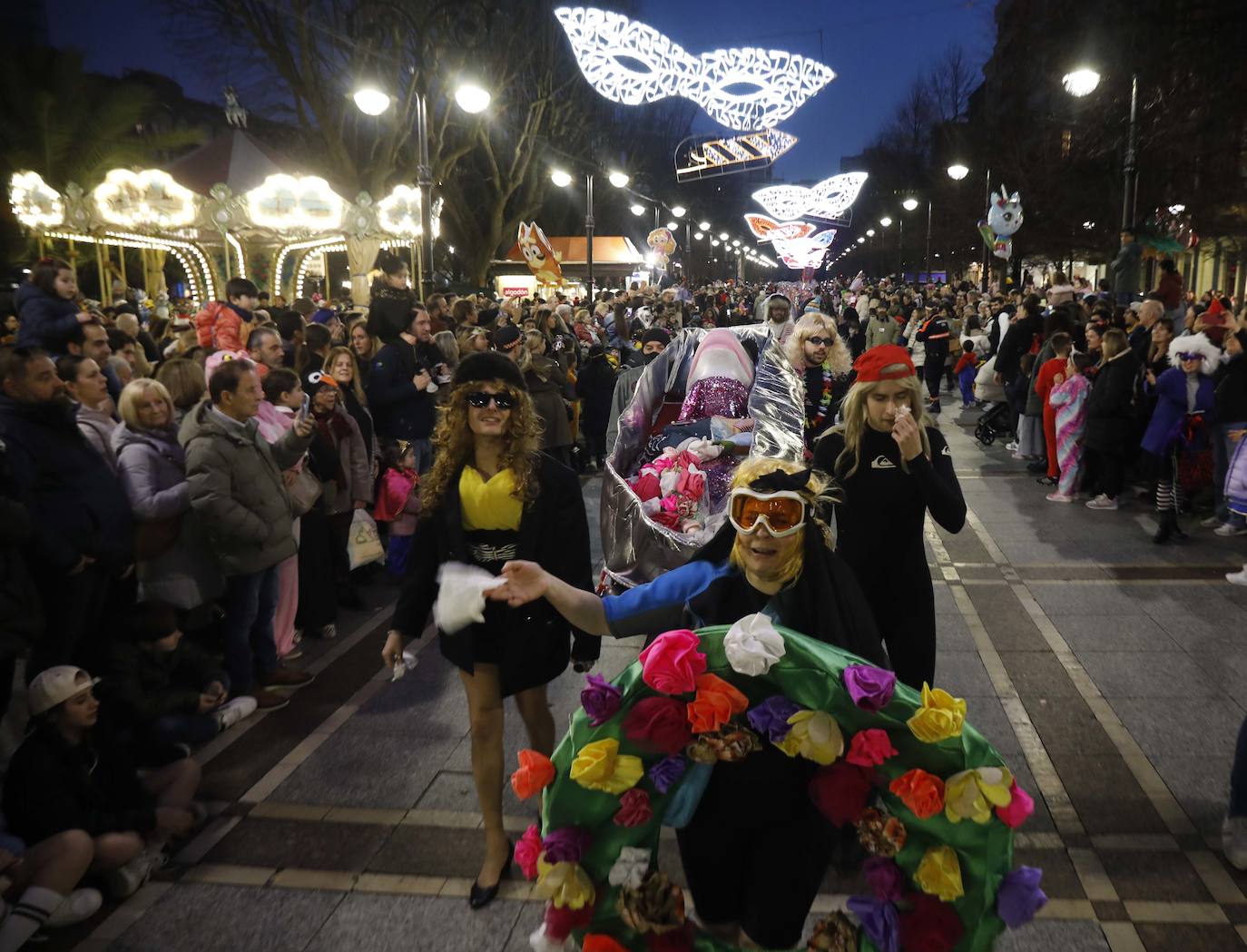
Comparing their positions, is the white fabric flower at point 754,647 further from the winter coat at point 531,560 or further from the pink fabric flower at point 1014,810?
the winter coat at point 531,560

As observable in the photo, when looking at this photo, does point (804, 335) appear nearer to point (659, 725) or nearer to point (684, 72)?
point (659, 725)

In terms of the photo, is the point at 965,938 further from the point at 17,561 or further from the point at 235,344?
the point at 235,344

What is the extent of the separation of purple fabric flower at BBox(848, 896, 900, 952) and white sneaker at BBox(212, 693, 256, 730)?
3.92m

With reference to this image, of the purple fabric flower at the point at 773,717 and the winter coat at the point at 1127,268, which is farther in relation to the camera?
the winter coat at the point at 1127,268

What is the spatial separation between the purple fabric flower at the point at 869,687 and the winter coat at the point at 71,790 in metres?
3.07

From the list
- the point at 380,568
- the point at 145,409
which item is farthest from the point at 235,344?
the point at 145,409

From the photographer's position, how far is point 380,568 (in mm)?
8328

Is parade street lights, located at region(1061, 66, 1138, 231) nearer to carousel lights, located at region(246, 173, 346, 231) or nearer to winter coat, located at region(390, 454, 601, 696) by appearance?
winter coat, located at region(390, 454, 601, 696)

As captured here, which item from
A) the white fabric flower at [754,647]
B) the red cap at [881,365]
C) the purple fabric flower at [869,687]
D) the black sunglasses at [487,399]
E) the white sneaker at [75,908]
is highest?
the red cap at [881,365]

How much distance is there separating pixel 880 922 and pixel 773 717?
1.94ft

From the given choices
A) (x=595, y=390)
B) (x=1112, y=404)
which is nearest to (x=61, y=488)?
(x=595, y=390)

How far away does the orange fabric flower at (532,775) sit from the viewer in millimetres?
2465

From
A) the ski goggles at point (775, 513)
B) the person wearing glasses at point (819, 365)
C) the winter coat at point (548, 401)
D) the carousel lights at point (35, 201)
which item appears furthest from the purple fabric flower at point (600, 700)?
the carousel lights at point (35, 201)

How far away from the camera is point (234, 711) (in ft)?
17.6
